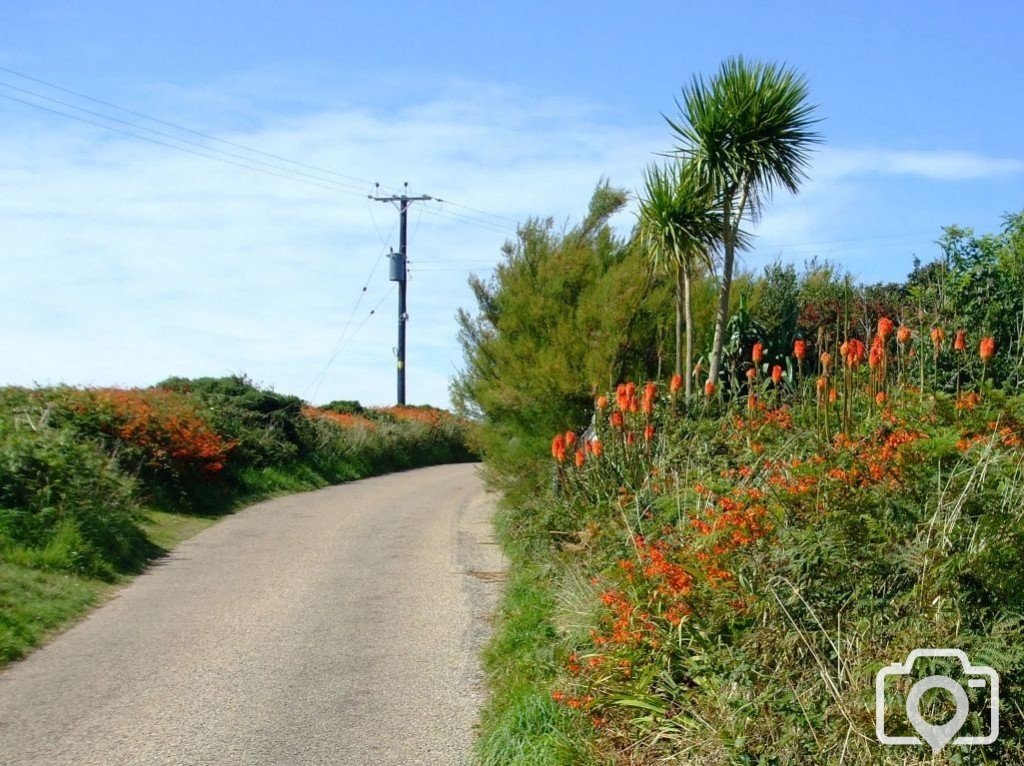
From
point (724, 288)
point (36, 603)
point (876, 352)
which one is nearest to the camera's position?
point (876, 352)

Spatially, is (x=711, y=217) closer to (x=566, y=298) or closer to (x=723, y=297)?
(x=723, y=297)

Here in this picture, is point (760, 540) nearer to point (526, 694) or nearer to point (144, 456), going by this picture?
point (526, 694)

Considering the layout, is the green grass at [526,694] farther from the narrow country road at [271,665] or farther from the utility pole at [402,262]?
the utility pole at [402,262]

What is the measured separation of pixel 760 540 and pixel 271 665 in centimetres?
449

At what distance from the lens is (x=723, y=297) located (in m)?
12.3

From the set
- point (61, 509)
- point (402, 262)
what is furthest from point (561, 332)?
point (402, 262)

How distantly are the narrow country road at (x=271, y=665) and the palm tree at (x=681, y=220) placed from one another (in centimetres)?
418

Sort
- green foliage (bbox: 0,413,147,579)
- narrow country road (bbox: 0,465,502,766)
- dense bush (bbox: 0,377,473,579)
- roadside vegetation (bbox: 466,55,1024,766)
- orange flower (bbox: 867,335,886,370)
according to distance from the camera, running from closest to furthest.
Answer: roadside vegetation (bbox: 466,55,1024,766) < narrow country road (bbox: 0,465,502,766) < orange flower (bbox: 867,335,886,370) < green foliage (bbox: 0,413,147,579) < dense bush (bbox: 0,377,473,579)

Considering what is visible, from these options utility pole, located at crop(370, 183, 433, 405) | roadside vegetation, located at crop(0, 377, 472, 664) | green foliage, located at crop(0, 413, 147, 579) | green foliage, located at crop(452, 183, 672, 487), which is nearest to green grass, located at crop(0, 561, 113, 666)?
roadside vegetation, located at crop(0, 377, 472, 664)

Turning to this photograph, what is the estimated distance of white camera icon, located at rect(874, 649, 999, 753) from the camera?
15.3 ft

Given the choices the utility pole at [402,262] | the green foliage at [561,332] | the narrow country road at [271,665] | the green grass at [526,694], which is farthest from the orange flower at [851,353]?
the utility pole at [402,262]

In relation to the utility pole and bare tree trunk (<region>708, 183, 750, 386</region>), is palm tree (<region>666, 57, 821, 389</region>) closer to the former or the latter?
bare tree trunk (<region>708, 183, 750, 386</region>)

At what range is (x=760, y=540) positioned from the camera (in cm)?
579

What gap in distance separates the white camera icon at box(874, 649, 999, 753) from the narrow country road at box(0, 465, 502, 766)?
272cm
